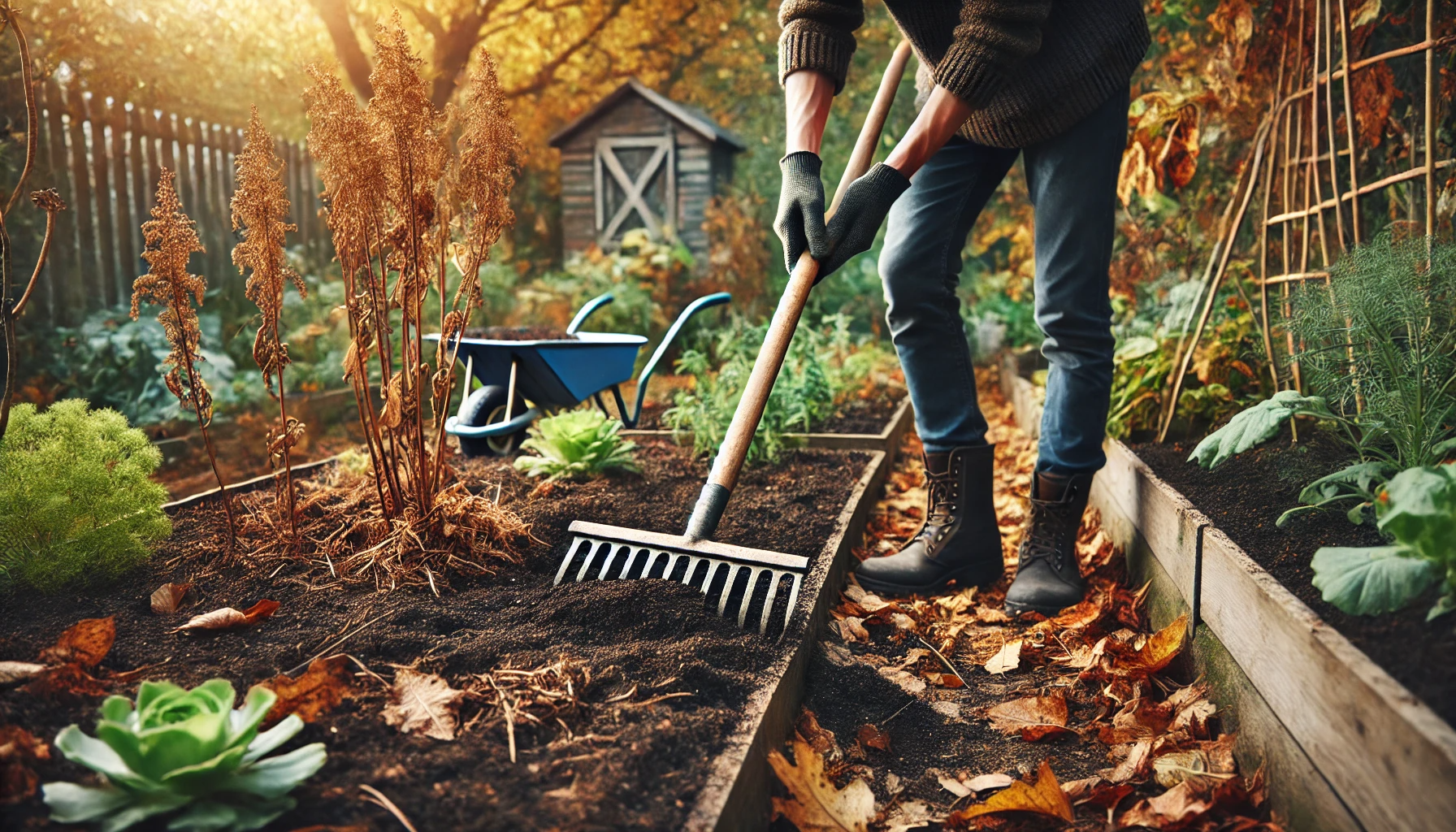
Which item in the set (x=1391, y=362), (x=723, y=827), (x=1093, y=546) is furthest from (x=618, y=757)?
(x=1093, y=546)

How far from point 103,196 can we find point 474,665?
5469 millimetres

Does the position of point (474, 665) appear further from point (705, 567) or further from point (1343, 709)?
point (1343, 709)

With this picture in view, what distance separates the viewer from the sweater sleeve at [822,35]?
7.51ft

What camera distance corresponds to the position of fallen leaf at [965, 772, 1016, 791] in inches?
61.9

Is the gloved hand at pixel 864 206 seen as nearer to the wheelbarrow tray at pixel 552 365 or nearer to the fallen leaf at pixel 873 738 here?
the fallen leaf at pixel 873 738

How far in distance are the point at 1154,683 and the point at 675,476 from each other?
1.62 m

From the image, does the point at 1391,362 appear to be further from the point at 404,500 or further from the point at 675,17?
the point at 675,17

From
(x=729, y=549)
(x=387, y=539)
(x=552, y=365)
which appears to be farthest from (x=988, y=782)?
(x=552, y=365)

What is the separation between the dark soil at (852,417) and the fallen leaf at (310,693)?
2.79 meters

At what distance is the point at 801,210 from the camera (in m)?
2.11

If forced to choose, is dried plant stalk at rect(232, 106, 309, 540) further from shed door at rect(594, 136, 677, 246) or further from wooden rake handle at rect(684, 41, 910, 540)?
shed door at rect(594, 136, 677, 246)

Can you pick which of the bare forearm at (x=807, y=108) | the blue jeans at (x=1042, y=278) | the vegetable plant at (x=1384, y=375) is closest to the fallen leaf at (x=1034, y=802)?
the vegetable plant at (x=1384, y=375)

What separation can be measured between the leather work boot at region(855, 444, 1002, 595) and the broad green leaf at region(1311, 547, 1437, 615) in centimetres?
117

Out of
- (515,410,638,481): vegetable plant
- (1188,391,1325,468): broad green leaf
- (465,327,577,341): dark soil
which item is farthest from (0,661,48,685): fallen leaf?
(465,327,577,341): dark soil
